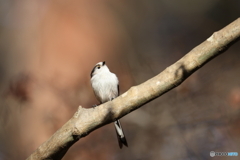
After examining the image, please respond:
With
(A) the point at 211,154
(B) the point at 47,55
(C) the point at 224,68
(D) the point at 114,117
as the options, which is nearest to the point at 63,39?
(B) the point at 47,55

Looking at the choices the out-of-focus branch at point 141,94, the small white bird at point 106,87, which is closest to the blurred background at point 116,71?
the small white bird at point 106,87

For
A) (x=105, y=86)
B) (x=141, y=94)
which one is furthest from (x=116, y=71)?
(x=141, y=94)

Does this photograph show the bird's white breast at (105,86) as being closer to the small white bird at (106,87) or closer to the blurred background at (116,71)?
the small white bird at (106,87)

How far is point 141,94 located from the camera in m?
1.60

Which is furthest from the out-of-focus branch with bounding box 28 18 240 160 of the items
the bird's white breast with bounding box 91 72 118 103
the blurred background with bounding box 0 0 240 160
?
the blurred background with bounding box 0 0 240 160

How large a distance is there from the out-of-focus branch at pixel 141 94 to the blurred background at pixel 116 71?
1.04 m

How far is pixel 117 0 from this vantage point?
2.78 meters

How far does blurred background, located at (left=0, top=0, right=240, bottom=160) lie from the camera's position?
8.49 feet

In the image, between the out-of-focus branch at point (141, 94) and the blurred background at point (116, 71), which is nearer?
the out-of-focus branch at point (141, 94)

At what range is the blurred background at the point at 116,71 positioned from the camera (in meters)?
2.59

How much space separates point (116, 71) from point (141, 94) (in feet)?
4.11

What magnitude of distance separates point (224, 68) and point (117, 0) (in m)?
1.31

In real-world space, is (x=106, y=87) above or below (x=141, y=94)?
above

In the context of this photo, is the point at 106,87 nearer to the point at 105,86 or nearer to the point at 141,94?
the point at 105,86
